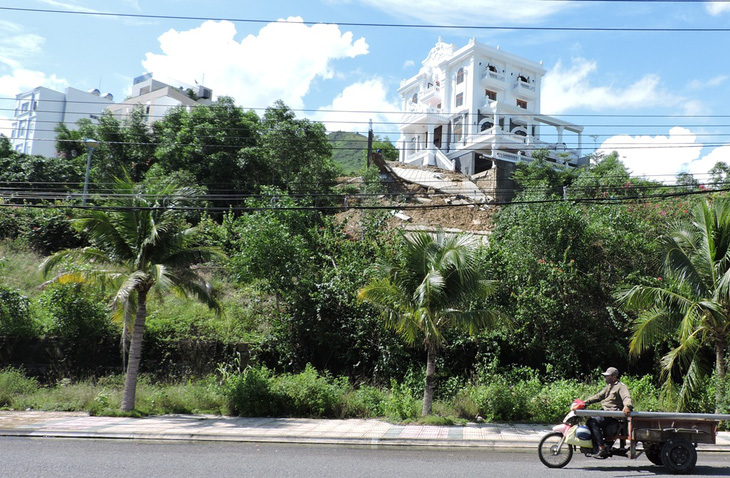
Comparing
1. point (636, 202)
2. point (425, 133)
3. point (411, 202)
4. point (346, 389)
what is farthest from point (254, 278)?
point (425, 133)

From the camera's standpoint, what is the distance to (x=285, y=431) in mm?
11984

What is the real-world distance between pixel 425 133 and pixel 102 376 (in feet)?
144

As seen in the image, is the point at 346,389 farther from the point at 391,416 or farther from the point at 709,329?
the point at 709,329

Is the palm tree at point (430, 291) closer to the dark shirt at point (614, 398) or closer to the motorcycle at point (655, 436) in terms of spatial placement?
the dark shirt at point (614, 398)

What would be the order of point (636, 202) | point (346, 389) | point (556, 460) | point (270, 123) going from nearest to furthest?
point (556, 460)
point (346, 389)
point (636, 202)
point (270, 123)

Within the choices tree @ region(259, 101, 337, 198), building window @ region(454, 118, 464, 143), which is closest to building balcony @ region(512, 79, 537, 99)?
building window @ region(454, 118, 464, 143)

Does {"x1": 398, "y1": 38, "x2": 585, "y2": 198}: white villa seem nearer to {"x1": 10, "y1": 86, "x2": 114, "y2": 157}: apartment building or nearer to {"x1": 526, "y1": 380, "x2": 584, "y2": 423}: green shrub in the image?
{"x1": 526, "y1": 380, "x2": 584, "y2": 423}: green shrub

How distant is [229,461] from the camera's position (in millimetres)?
8984

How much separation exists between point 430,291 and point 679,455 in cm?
588

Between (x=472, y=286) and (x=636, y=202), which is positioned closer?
(x=472, y=286)

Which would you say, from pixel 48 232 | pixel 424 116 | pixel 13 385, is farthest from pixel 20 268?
pixel 424 116

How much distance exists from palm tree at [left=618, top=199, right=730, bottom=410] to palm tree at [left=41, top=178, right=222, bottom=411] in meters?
11.1

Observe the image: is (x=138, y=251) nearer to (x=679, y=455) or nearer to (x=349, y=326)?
(x=349, y=326)

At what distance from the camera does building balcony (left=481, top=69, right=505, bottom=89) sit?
162 ft
